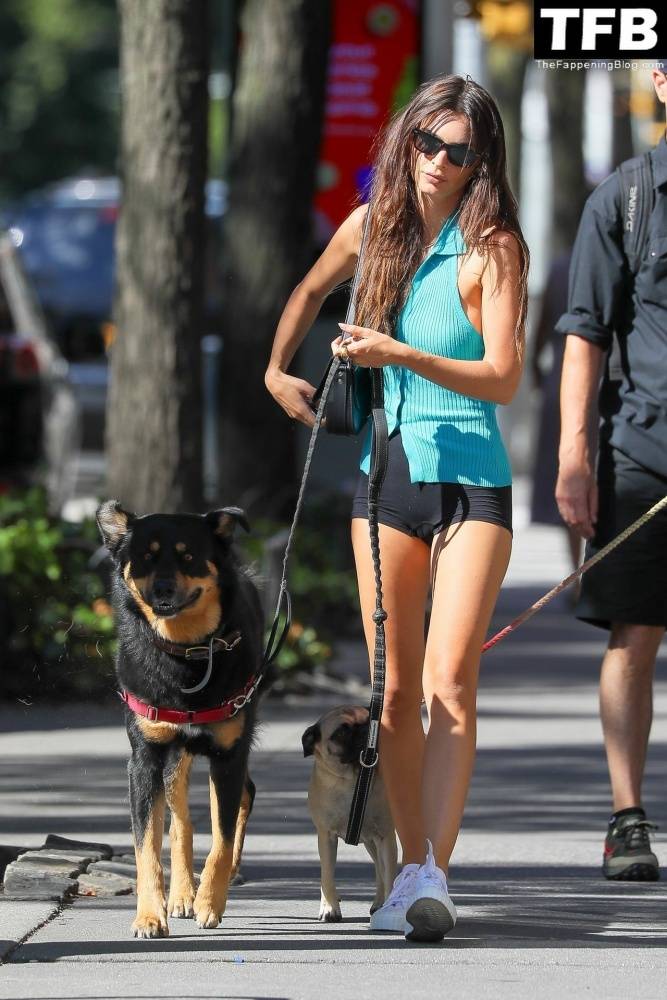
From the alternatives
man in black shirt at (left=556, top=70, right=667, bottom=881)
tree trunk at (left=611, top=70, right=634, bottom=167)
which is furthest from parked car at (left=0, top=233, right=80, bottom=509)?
Result: tree trunk at (left=611, top=70, right=634, bottom=167)

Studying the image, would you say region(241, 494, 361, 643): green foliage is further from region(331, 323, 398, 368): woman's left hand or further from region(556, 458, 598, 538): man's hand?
region(331, 323, 398, 368): woman's left hand

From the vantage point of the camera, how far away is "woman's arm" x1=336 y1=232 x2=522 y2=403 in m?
5.42

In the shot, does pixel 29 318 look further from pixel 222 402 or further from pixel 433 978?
pixel 433 978

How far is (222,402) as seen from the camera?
494 inches

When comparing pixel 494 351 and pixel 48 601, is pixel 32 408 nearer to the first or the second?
pixel 48 601

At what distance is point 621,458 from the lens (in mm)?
6625

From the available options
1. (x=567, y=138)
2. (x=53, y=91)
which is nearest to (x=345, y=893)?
(x=567, y=138)

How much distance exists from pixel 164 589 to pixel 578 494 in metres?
1.46

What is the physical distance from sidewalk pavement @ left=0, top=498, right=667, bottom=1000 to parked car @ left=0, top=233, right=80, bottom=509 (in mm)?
4710

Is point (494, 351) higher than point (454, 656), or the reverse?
point (494, 351)

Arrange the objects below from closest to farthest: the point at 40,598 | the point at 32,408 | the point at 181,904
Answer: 1. the point at 181,904
2. the point at 40,598
3. the point at 32,408

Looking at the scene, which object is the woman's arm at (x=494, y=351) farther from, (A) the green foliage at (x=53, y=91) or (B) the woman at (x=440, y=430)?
(A) the green foliage at (x=53, y=91)

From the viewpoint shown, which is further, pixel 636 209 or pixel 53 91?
pixel 53 91

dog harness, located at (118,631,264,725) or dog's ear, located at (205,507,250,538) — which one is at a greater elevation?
dog's ear, located at (205,507,250,538)
